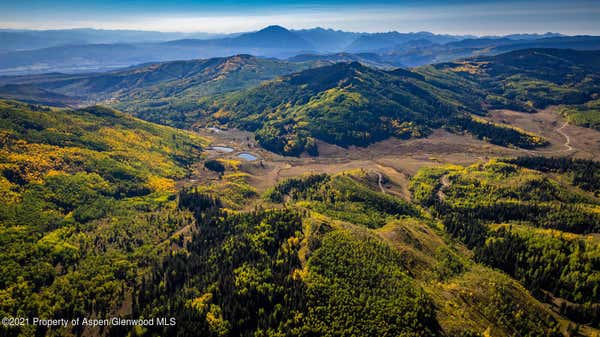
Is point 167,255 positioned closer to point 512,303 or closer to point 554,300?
point 512,303

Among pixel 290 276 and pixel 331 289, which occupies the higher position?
pixel 290 276

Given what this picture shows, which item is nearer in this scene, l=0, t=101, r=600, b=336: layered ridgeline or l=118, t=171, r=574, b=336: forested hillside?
l=118, t=171, r=574, b=336: forested hillside

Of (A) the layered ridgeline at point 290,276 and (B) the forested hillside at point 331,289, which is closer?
(B) the forested hillside at point 331,289

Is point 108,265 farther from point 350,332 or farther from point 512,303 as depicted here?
point 512,303

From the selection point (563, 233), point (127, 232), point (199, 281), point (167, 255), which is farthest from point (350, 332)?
point (563, 233)

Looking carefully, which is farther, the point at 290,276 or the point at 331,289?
the point at 290,276

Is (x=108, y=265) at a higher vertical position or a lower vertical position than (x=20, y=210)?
lower

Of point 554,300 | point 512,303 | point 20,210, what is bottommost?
point 554,300

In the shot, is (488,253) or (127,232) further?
(127,232)

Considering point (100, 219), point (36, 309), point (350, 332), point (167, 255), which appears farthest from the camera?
point (100, 219)

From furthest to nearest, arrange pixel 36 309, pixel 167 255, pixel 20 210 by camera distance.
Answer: pixel 20 210 < pixel 167 255 < pixel 36 309
